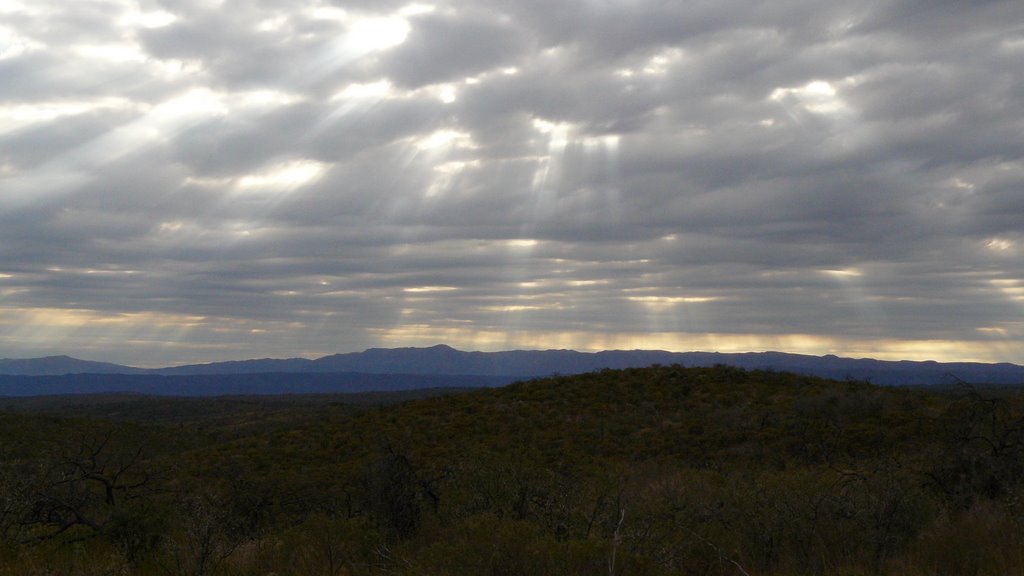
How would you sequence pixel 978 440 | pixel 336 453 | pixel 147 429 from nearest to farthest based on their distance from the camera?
pixel 978 440
pixel 336 453
pixel 147 429

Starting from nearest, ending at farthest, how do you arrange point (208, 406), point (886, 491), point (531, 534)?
point (531, 534) < point (886, 491) < point (208, 406)

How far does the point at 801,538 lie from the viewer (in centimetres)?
874

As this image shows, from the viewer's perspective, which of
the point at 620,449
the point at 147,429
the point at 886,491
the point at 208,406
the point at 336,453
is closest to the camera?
the point at 886,491

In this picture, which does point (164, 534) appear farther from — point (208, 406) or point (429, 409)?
point (208, 406)

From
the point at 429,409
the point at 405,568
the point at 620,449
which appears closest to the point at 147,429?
the point at 429,409

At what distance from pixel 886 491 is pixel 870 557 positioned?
1.44 m

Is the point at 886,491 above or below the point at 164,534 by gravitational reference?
above

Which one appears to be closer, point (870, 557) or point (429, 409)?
point (870, 557)

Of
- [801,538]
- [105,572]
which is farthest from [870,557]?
[105,572]

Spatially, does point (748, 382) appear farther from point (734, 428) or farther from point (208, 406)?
point (208, 406)

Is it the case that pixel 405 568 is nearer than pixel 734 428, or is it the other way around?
pixel 405 568

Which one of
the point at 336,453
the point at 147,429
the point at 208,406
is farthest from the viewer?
the point at 208,406

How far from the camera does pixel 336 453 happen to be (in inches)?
1203

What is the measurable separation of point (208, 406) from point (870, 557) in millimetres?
96997
